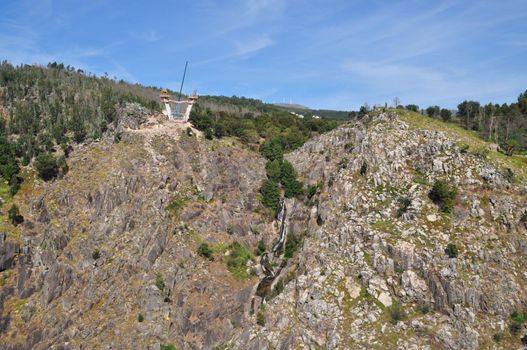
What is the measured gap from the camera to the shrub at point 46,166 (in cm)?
7275

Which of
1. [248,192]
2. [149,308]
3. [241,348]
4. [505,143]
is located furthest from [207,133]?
[505,143]

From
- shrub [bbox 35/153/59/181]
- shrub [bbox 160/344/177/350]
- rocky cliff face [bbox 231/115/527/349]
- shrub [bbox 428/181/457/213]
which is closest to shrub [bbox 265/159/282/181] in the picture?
rocky cliff face [bbox 231/115/527/349]

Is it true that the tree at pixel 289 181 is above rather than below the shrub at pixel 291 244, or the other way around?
above

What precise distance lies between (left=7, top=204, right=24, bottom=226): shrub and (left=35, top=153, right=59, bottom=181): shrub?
327 inches

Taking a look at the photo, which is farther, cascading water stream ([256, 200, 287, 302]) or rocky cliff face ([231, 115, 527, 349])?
cascading water stream ([256, 200, 287, 302])

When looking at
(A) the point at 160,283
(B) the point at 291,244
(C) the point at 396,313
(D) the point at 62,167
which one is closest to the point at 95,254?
(A) the point at 160,283

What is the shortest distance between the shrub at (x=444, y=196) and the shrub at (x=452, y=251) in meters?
6.79

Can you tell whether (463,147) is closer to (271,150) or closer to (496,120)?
(496,120)

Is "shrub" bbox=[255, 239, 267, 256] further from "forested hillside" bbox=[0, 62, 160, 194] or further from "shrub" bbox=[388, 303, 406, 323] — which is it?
"forested hillside" bbox=[0, 62, 160, 194]

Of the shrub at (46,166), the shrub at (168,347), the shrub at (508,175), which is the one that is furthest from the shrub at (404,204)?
the shrub at (46,166)

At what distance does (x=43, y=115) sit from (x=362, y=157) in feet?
225

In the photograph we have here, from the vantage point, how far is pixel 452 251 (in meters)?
56.9

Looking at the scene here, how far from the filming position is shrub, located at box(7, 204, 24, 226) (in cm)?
6569

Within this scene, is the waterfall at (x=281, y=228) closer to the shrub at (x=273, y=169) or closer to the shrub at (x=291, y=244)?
the shrub at (x=291, y=244)
